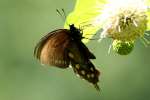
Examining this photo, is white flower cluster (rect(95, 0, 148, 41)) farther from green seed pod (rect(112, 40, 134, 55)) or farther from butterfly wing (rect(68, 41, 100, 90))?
butterfly wing (rect(68, 41, 100, 90))

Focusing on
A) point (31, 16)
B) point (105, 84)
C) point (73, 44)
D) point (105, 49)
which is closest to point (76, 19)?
point (73, 44)

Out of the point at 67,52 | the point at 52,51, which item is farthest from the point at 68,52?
the point at 52,51

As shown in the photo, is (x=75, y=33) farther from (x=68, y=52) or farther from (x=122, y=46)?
(x=122, y=46)

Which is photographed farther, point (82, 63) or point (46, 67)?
point (46, 67)

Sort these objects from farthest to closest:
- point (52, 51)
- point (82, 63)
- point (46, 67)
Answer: point (46, 67)
point (82, 63)
point (52, 51)

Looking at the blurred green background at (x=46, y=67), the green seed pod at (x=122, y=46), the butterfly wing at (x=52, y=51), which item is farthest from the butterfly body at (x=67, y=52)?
the blurred green background at (x=46, y=67)

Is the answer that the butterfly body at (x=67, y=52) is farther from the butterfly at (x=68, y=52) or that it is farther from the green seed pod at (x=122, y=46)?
the green seed pod at (x=122, y=46)
